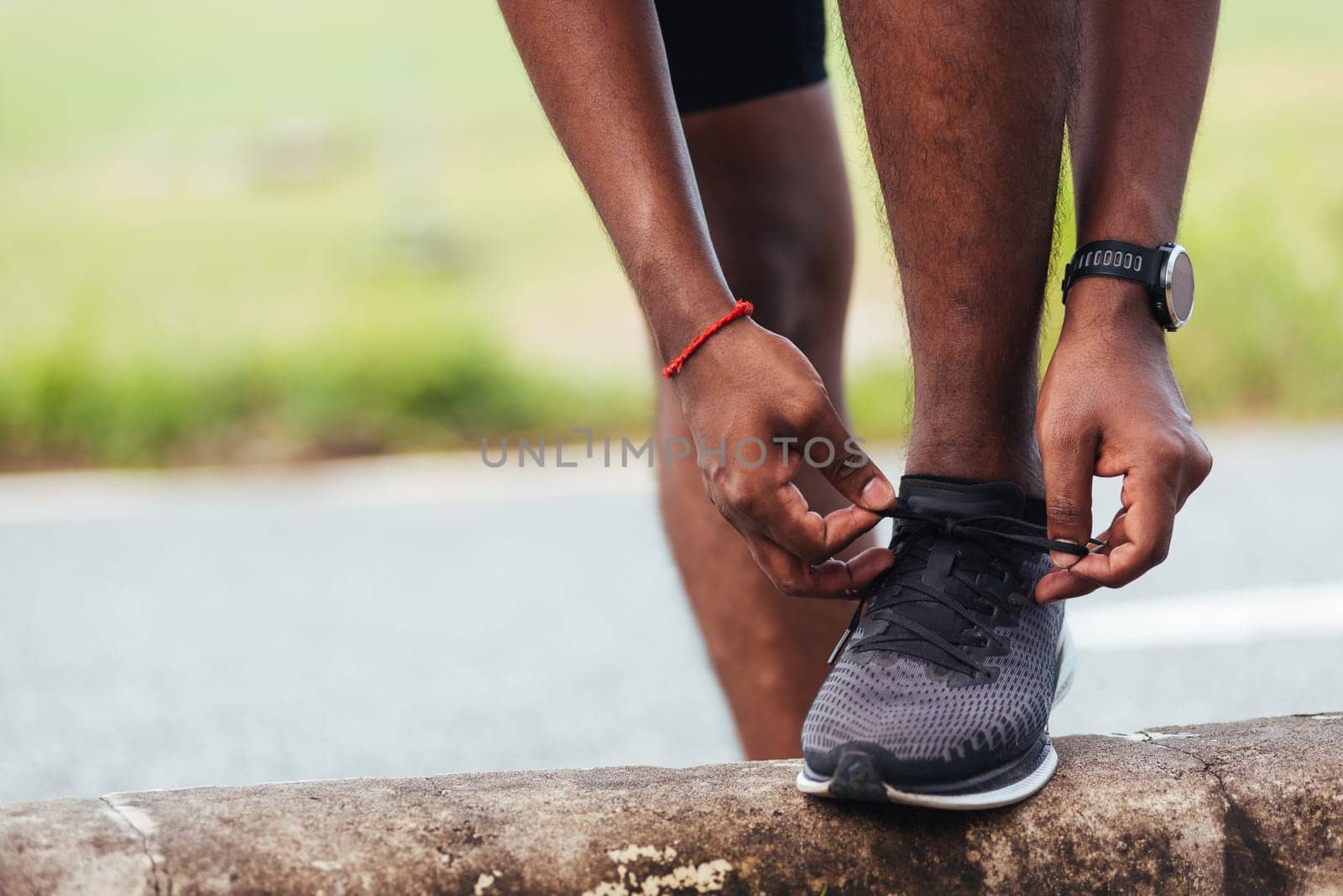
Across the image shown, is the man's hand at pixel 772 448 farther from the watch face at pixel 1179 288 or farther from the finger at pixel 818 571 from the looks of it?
the watch face at pixel 1179 288

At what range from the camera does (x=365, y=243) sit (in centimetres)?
627

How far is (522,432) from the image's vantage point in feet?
13.9

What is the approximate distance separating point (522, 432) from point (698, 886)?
11.1 feet

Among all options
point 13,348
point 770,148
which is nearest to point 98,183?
point 13,348

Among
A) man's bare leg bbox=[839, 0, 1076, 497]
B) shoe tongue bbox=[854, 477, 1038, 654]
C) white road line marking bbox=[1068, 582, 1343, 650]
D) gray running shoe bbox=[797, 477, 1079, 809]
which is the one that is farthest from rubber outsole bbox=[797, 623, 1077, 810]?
white road line marking bbox=[1068, 582, 1343, 650]

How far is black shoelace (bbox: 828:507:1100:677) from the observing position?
99 cm

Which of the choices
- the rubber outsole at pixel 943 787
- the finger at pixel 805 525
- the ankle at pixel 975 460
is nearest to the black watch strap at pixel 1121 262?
the ankle at pixel 975 460

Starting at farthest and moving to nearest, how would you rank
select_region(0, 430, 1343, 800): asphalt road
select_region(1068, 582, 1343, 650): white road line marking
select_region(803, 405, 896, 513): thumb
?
1. select_region(1068, 582, 1343, 650): white road line marking
2. select_region(0, 430, 1343, 800): asphalt road
3. select_region(803, 405, 896, 513): thumb

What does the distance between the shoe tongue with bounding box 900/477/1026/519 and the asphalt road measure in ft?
2.05

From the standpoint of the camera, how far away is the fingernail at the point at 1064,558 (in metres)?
0.97

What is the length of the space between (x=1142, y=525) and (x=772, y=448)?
0.26m

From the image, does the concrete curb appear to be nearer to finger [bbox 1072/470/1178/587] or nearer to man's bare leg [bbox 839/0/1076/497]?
finger [bbox 1072/470/1178/587]

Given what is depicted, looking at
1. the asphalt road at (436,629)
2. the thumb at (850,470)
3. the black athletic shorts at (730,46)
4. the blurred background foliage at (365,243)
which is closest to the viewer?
the thumb at (850,470)

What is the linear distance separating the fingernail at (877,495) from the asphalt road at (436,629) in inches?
26.5
